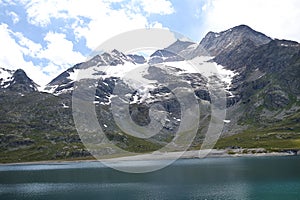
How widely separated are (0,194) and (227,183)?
72.2 metres

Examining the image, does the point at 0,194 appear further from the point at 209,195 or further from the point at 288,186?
the point at 288,186

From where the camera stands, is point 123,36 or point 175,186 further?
point 175,186

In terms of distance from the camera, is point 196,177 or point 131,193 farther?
point 196,177

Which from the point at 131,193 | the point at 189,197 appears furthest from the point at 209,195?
the point at 131,193

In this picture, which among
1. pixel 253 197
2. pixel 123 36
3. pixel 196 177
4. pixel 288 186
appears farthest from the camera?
pixel 196 177

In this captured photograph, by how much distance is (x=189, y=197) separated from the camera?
292 feet

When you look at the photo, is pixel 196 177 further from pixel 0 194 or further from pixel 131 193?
pixel 0 194

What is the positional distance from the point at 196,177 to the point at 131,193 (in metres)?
36.7

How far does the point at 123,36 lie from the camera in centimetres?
7481

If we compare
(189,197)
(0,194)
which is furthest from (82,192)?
(189,197)

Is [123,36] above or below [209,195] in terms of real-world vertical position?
above

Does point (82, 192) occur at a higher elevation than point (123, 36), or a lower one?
lower

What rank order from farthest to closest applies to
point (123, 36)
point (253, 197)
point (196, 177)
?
point (196, 177)
point (253, 197)
point (123, 36)

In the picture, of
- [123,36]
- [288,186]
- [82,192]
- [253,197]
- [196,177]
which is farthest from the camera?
[196,177]
